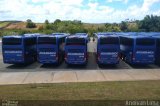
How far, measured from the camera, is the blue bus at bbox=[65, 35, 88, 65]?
105ft

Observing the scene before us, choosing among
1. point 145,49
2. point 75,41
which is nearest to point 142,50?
point 145,49

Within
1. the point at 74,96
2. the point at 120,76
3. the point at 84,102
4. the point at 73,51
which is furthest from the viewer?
the point at 73,51

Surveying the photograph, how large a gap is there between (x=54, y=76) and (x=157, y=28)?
90.3 m

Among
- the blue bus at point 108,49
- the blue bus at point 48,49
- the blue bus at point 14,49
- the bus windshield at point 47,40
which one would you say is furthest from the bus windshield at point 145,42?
the blue bus at point 14,49

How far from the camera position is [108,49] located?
31.9 m

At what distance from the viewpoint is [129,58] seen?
33594 mm

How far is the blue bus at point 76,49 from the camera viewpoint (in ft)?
105

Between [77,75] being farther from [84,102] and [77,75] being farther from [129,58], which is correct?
[84,102]

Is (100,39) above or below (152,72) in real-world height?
above

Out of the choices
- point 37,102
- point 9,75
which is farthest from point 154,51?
point 37,102

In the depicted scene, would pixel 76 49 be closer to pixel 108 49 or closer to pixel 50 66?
pixel 108 49

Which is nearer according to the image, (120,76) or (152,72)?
(120,76)

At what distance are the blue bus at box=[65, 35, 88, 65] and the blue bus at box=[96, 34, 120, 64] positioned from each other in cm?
146

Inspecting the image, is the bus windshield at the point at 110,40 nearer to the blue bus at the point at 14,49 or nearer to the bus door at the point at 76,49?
the bus door at the point at 76,49
